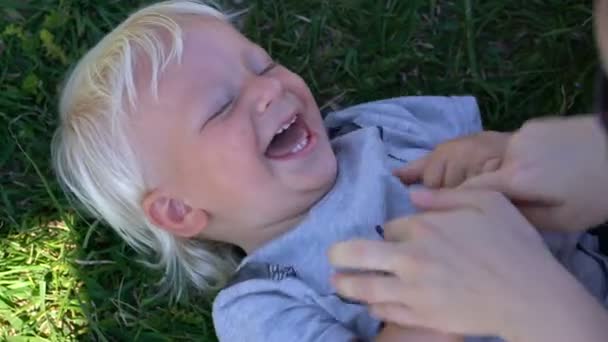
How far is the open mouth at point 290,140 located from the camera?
204 cm

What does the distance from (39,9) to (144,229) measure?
81 cm

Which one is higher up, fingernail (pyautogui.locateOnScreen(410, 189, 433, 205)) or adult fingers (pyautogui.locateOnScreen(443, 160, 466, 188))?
fingernail (pyautogui.locateOnScreen(410, 189, 433, 205))

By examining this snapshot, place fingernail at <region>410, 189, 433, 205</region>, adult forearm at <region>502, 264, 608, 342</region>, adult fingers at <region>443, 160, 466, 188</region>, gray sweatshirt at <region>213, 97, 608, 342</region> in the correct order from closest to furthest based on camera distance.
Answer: adult forearm at <region>502, 264, 608, 342</region>
fingernail at <region>410, 189, 433, 205</region>
adult fingers at <region>443, 160, 466, 188</region>
gray sweatshirt at <region>213, 97, 608, 342</region>

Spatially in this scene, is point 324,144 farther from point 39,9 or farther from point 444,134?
point 39,9

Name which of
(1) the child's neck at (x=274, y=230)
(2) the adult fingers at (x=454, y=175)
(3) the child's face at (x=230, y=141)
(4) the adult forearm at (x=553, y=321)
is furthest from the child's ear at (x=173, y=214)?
(4) the adult forearm at (x=553, y=321)

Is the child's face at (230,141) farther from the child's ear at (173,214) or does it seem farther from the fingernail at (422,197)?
the fingernail at (422,197)

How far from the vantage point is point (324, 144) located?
209 cm

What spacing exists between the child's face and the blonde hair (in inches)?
1.5

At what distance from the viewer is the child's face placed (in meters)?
2.02

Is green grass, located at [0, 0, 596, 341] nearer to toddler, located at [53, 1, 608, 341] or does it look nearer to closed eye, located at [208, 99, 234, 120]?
toddler, located at [53, 1, 608, 341]

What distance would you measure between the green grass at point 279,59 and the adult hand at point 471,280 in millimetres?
1036

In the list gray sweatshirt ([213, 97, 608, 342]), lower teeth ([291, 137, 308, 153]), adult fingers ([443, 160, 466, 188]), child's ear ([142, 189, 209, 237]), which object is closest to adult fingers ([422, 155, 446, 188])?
adult fingers ([443, 160, 466, 188])

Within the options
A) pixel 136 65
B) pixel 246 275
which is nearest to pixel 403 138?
pixel 246 275

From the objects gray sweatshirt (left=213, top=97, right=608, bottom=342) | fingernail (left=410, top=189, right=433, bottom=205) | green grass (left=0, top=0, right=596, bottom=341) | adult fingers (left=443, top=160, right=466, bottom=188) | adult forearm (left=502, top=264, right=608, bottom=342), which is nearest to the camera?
adult forearm (left=502, top=264, right=608, bottom=342)
